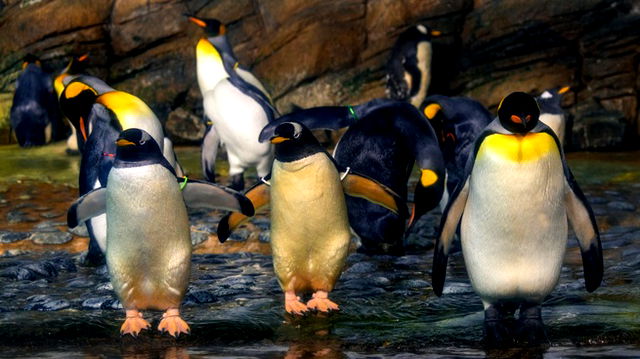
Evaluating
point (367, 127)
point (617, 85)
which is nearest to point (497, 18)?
point (617, 85)

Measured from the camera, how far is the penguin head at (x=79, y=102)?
7.46 meters

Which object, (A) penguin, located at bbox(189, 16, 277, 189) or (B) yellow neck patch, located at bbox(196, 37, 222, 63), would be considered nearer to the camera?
(A) penguin, located at bbox(189, 16, 277, 189)

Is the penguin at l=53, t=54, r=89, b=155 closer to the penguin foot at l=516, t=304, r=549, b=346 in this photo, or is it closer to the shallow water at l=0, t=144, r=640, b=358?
the shallow water at l=0, t=144, r=640, b=358

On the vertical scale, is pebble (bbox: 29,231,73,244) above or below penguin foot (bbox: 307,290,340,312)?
below

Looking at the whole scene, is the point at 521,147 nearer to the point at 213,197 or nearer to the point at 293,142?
the point at 293,142

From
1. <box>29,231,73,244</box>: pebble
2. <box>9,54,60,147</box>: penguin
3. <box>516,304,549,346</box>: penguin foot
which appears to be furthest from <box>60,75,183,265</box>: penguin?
<box>9,54,60,147</box>: penguin

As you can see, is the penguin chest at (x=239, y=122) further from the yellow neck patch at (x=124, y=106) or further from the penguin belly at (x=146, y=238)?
the penguin belly at (x=146, y=238)

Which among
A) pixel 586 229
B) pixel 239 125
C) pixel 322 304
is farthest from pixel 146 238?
pixel 239 125

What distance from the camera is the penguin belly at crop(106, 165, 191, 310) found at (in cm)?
529

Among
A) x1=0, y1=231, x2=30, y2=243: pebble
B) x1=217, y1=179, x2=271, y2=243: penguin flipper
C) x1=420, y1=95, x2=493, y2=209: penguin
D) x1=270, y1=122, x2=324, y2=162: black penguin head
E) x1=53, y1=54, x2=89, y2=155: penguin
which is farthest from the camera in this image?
x1=53, y1=54, x2=89, y2=155: penguin

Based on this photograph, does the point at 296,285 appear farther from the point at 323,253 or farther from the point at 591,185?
the point at 591,185

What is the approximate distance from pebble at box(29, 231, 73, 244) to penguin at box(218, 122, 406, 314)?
2.58 metres

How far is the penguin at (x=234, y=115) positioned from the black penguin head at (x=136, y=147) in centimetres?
425

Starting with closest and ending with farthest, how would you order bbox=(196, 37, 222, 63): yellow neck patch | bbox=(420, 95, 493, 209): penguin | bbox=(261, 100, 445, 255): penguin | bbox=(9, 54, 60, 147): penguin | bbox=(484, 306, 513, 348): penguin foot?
bbox=(484, 306, 513, 348): penguin foot → bbox=(261, 100, 445, 255): penguin → bbox=(420, 95, 493, 209): penguin → bbox=(196, 37, 222, 63): yellow neck patch → bbox=(9, 54, 60, 147): penguin
